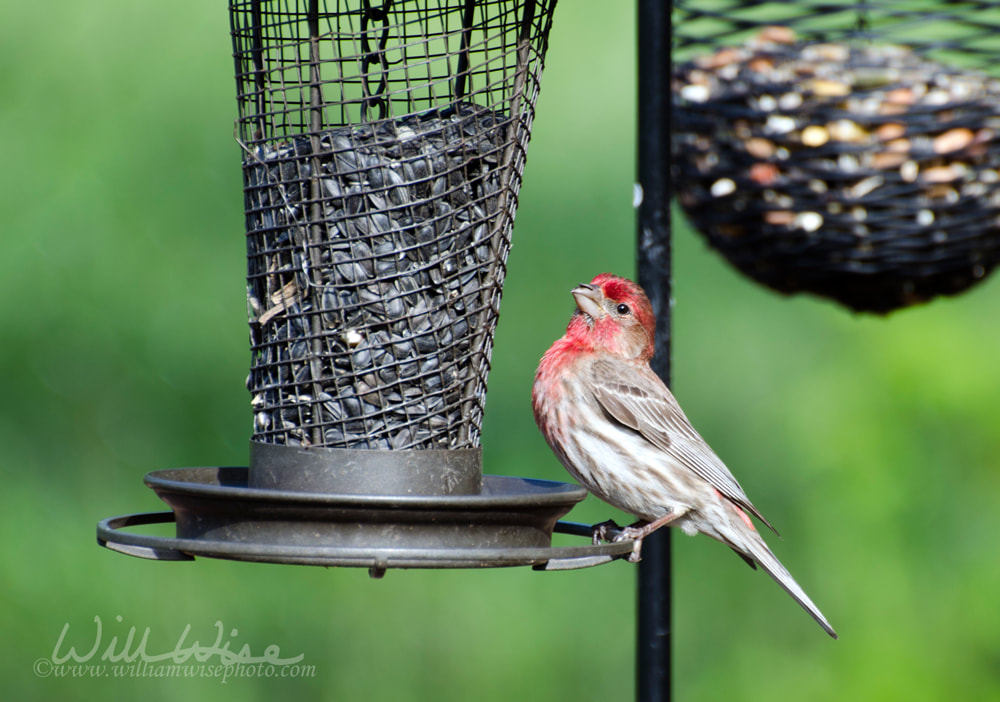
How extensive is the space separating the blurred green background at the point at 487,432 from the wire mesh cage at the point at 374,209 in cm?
309

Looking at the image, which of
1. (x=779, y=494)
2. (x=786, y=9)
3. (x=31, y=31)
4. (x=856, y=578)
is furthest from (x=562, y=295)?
(x=31, y=31)

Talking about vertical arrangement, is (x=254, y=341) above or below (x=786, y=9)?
below

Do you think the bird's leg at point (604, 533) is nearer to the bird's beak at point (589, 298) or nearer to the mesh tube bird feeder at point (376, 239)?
the mesh tube bird feeder at point (376, 239)

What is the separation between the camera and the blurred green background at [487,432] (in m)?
6.43

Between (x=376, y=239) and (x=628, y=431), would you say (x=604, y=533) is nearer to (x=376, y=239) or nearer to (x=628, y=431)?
(x=628, y=431)

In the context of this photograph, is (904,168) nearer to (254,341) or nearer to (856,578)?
(254,341)

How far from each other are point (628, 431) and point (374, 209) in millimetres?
1312

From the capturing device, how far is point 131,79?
7449 millimetres

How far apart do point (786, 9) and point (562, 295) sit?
2.56 m

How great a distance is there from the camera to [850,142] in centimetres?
421

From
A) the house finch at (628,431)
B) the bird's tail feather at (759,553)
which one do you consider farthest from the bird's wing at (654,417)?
the bird's tail feather at (759,553)

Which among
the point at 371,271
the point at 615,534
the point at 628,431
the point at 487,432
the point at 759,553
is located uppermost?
the point at 371,271

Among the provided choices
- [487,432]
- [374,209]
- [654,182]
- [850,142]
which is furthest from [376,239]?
[487,432]

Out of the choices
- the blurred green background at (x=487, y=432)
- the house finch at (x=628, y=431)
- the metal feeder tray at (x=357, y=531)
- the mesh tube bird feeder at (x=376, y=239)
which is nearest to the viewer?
the metal feeder tray at (x=357, y=531)
